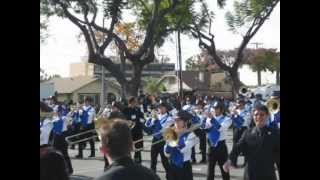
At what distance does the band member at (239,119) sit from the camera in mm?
12117

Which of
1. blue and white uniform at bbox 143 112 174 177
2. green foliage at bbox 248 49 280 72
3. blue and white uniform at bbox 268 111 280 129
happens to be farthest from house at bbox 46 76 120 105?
blue and white uniform at bbox 268 111 280 129

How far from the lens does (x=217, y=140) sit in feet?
29.5

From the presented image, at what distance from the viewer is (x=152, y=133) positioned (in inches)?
422

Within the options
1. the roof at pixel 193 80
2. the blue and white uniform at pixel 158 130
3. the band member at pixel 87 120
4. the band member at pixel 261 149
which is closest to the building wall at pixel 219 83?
the roof at pixel 193 80

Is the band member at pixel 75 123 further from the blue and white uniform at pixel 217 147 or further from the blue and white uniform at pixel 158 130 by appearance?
the blue and white uniform at pixel 217 147

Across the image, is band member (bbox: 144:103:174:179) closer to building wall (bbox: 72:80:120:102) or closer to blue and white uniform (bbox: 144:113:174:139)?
blue and white uniform (bbox: 144:113:174:139)

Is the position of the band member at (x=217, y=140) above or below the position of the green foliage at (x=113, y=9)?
below

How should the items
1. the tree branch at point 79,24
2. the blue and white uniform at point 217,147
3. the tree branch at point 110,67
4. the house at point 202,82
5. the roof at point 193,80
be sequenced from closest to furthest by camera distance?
the blue and white uniform at point 217,147
the tree branch at point 79,24
the tree branch at point 110,67
the house at point 202,82
the roof at point 193,80

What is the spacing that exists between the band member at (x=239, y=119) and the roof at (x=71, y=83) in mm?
24774

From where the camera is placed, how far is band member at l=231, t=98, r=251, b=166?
12117 millimetres

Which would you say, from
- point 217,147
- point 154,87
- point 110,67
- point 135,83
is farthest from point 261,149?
point 154,87
